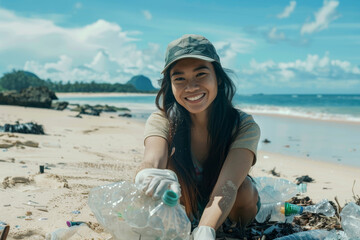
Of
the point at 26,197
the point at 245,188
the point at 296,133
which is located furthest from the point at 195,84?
the point at 296,133

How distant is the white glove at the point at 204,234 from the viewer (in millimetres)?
2479

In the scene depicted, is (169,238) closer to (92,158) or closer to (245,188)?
(245,188)

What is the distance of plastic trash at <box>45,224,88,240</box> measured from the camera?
8.68 ft

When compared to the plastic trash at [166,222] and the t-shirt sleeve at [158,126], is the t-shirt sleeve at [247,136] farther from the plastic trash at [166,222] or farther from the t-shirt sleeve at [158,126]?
the plastic trash at [166,222]

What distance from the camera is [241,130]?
302 cm

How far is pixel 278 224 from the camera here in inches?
135

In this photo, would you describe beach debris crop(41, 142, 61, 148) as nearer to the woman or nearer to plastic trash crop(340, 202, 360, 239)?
the woman

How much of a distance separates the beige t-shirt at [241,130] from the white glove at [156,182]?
551mm

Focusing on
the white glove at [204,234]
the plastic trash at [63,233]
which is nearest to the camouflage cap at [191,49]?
the white glove at [204,234]

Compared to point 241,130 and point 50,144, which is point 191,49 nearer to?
point 241,130

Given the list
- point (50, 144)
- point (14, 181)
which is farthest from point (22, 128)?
point (14, 181)

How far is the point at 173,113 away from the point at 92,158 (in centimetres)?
304

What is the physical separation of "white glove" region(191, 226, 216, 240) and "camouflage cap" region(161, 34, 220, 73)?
3.89 feet

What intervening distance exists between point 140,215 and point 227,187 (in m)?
0.68
